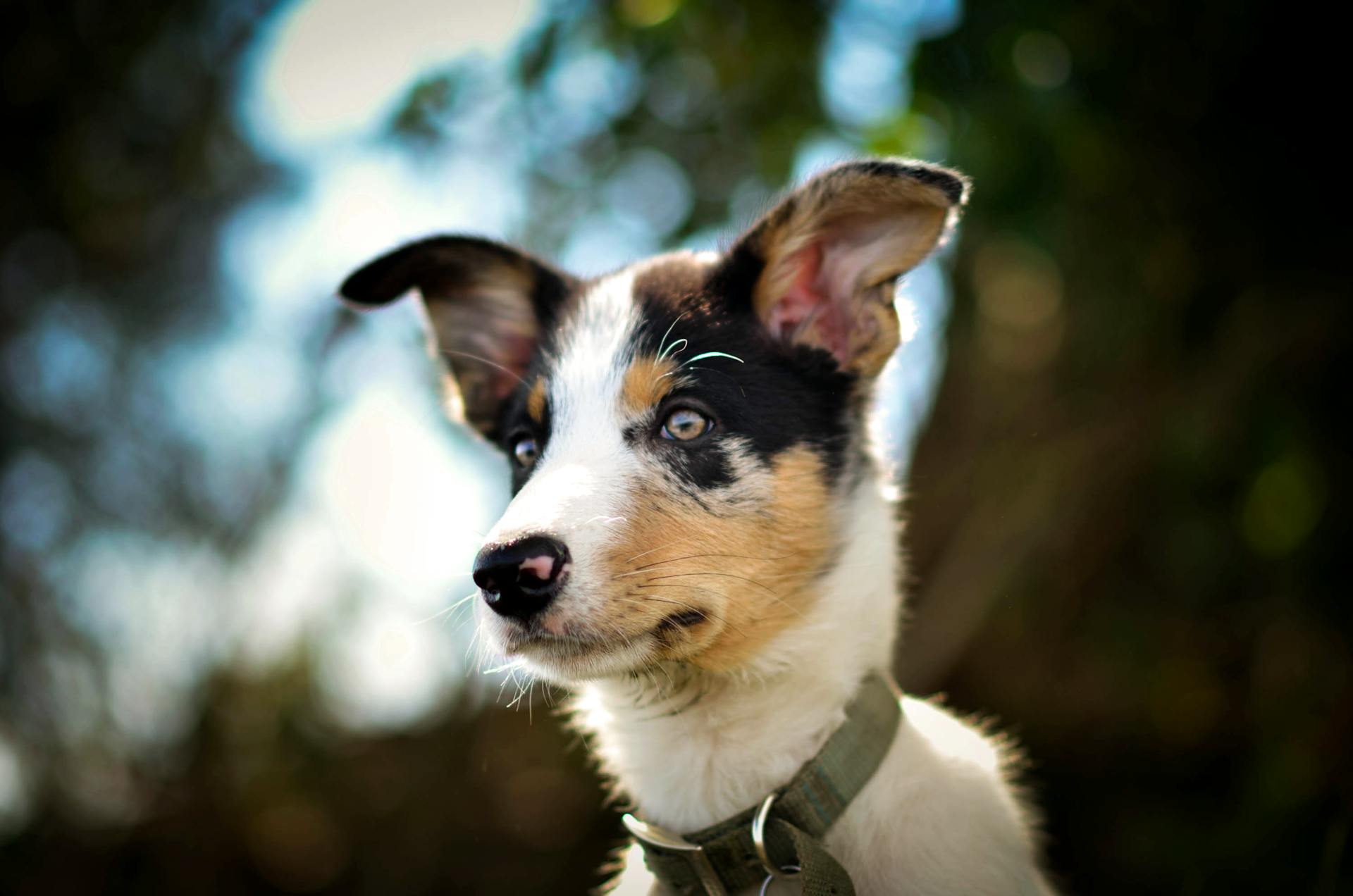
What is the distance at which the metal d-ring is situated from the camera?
2.11m

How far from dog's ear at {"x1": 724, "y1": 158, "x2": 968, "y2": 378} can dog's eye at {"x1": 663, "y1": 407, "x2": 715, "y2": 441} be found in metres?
0.42

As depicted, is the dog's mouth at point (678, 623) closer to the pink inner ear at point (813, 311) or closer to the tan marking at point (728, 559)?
the tan marking at point (728, 559)

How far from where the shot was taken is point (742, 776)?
2340 mm

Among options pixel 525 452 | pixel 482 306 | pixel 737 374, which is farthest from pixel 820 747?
pixel 482 306

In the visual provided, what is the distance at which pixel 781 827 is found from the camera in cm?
217

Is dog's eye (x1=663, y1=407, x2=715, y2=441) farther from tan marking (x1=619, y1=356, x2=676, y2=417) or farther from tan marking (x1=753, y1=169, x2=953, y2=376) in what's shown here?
tan marking (x1=753, y1=169, x2=953, y2=376)

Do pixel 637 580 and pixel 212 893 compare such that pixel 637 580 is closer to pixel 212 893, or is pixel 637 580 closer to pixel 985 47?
pixel 985 47

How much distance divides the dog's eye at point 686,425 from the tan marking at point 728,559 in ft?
0.56

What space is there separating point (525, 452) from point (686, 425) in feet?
1.83

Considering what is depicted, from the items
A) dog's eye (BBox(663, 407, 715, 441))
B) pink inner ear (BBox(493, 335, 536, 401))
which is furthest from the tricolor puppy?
pink inner ear (BBox(493, 335, 536, 401))

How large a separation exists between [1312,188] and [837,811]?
385 cm

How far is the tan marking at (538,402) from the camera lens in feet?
8.61

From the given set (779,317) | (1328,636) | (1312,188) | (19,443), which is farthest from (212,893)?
(1312,188)

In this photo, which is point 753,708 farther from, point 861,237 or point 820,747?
point 861,237
